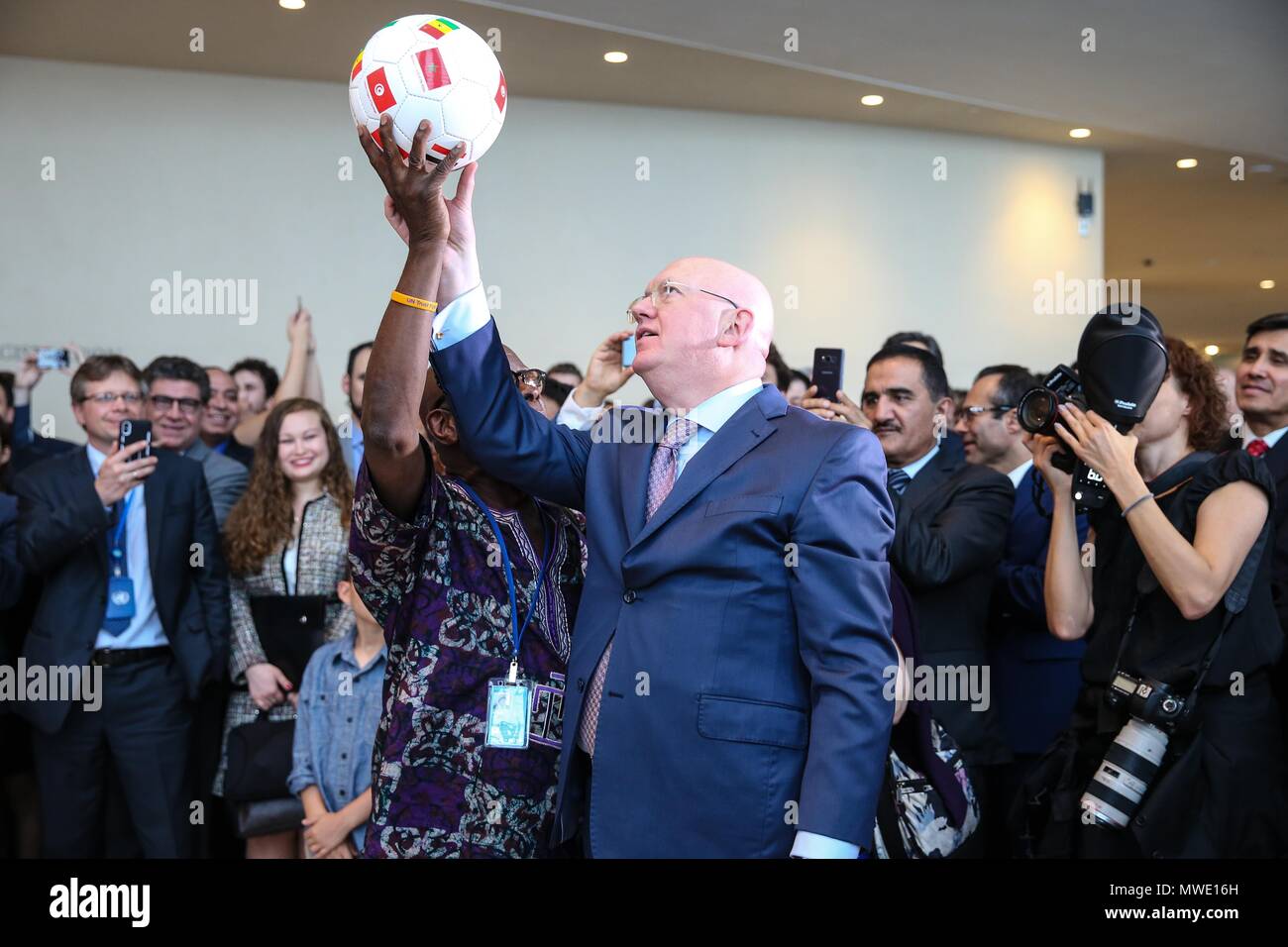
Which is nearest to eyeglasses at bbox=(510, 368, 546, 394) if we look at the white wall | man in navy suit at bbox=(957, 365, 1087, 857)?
man in navy suit at bbox=(957, 365, 1087, 857)

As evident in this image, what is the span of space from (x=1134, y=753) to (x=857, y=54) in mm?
4880

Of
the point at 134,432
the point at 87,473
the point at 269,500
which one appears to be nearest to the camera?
the point at 134,432

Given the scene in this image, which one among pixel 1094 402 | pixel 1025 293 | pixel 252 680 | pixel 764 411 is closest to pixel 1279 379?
pixel 1094 402

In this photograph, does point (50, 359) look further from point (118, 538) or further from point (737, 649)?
point (737, 649)

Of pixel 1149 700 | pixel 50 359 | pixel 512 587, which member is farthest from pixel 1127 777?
pixel 50 359

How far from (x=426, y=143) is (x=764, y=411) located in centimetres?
70

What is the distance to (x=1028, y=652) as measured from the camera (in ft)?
11.8

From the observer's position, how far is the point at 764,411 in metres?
2.11

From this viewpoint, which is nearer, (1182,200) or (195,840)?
(195,840)

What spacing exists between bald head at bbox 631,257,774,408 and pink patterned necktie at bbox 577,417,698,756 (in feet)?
0.17

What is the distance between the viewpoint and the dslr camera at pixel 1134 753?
260 centimetres

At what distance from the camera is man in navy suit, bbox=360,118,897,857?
188cm

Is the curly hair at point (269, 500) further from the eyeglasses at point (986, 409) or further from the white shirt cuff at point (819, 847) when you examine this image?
the white shirt cuff at point (819, 847)

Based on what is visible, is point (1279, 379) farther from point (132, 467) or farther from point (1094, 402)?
point (132, 467)
